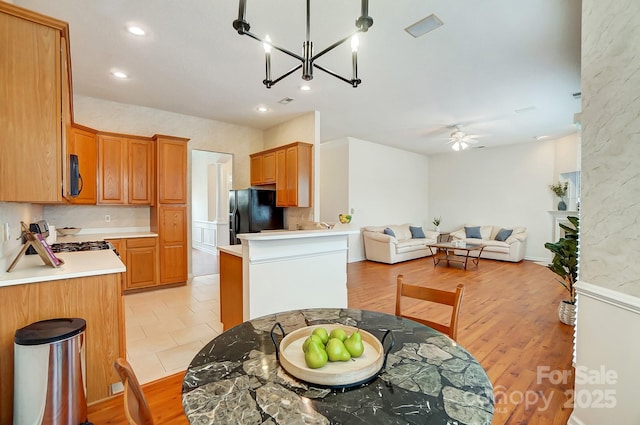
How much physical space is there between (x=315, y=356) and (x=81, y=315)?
1.90 m

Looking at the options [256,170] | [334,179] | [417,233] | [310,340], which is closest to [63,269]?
[310,340]

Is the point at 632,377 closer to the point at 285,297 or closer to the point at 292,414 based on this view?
the point at 292,414

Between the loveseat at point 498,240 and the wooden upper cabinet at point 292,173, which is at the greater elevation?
the wooden upper cabinet at point 292,173

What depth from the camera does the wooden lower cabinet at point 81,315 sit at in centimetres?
169

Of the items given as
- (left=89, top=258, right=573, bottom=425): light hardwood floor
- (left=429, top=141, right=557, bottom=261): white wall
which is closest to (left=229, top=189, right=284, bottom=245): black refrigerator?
(left=89, top=258, right=573, bottom=425): light hardwood floor

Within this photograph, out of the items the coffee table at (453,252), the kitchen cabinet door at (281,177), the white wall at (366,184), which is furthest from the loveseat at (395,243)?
the kitchen cabinet door at (281,177)

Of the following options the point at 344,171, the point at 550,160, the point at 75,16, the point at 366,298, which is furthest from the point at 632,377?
the point at 550,160

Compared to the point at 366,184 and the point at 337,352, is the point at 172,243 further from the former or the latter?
the point at 366,184

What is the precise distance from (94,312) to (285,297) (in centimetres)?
144

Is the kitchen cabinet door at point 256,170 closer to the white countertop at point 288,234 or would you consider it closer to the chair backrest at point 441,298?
the white countertop at point 288,234

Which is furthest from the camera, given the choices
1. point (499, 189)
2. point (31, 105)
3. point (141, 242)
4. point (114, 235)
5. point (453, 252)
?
point (499, 189)

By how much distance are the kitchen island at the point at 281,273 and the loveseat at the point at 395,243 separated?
12.4 feet

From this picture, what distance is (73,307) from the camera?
6.28ft

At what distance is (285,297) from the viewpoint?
107 inches
